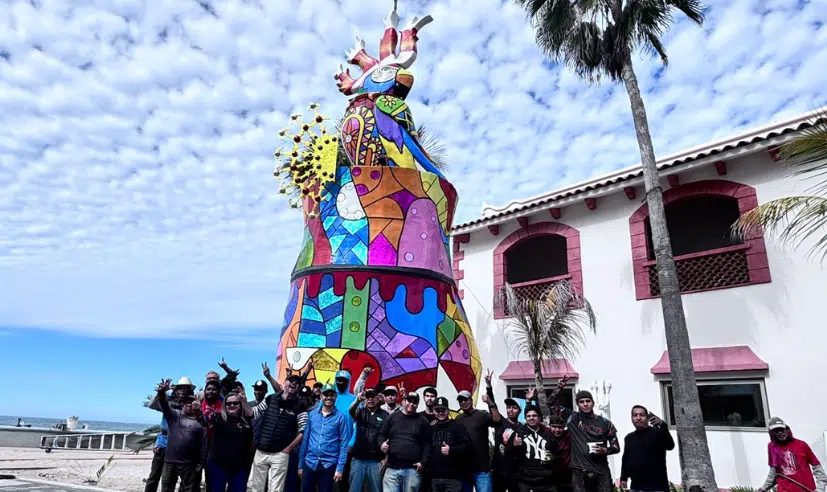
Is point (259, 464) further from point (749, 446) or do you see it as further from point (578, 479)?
point (749, 446)

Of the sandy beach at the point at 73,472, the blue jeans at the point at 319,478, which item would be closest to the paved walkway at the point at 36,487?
the sandy beach at the point at 73,472

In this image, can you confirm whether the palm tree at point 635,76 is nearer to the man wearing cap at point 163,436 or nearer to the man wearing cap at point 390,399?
the man wearing cap at point 390,399

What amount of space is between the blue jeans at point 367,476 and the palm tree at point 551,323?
4.85m

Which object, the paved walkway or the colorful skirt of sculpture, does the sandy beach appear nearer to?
the paved walkway

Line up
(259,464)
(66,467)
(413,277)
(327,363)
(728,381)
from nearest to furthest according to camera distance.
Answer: (259,464) → (327,363) → (413,277) → (728,381) → (66,467)

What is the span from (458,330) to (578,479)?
4.30 metres

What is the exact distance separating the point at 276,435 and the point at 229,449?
49cm

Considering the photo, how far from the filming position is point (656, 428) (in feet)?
18.5

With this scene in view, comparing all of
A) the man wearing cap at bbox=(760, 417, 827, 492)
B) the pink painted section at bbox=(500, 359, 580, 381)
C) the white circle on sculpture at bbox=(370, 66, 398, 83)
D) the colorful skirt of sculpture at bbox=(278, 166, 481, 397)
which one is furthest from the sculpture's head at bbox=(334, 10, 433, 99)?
the man wearing cap at bbox=(760, 417, 827, 492)

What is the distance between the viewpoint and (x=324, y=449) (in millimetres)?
6418

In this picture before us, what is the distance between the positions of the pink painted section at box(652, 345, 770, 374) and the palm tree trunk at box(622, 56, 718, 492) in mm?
2815

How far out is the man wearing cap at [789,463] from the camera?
6113 mm

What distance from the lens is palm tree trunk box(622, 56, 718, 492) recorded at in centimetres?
747

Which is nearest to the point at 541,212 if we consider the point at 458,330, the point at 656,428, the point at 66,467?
the point at 458,330
